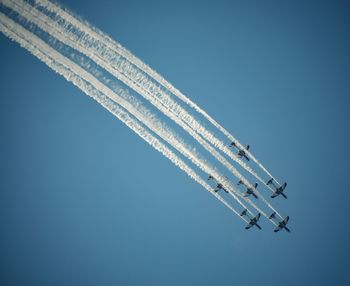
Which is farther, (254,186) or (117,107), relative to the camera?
(254,186)

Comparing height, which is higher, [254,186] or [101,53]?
[254,186]

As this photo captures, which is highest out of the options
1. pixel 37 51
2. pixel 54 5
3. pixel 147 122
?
pixel 54 5

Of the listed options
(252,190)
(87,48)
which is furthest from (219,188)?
(87,48)

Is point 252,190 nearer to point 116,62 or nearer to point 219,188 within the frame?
point 219,188

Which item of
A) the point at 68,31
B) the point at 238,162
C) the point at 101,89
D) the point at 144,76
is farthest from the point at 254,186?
the point at 68,31

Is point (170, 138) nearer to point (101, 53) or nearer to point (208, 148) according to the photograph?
point (208, 148)

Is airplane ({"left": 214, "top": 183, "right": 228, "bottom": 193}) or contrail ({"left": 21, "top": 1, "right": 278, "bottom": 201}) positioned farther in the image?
airplane ({"left": 214, "top": 183, "right": 228, "bottom": 193})

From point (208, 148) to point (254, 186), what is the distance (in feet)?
16.8

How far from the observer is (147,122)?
50.2ft

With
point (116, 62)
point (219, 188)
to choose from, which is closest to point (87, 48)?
point (116, 62)

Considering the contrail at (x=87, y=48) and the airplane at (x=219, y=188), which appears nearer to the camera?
the contrail at (x=87, y=48)

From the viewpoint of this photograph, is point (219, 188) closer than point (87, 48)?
No

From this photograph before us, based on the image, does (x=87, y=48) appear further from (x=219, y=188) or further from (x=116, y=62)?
(x=219, y=188)

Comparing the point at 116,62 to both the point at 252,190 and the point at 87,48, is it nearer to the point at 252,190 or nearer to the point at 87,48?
the point at 87,48
